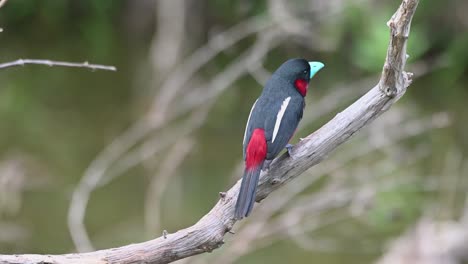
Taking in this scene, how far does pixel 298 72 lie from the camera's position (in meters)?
3.15

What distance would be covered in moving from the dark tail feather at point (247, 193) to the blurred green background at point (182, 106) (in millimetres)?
2743

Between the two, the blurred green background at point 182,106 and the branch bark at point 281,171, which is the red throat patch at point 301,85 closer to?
the branch bark at point 281,171

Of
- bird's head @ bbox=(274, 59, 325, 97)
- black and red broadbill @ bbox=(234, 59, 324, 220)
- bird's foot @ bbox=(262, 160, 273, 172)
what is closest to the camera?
black and red broadbill @ bbox=(234, 59, 324, 220)

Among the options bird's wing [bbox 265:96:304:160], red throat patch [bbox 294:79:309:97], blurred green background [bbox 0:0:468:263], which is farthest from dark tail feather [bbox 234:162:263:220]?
blurred green background [bbox 0:0:468:263]

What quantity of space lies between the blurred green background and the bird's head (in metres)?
2.22

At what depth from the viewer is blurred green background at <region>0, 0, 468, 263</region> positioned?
7184mm

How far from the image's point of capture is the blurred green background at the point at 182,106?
7.18 meters

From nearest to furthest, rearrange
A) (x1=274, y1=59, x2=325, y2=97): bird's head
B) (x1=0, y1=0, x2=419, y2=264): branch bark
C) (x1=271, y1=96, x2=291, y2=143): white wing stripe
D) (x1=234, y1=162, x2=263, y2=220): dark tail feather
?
1. (x1=0, y1=0, x2=419, y2=264): branch bark
2. (x1=234, y1=162, x2=263, y2=220): dark tail feather
3. (x1=271, y1=96, x2=291, y2=143): white wing stripe
4. (x1=274, y1=59, x2=325, y2=97): bird's head

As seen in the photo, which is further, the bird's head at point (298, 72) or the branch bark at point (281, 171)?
the bird's head at point (298, 72)

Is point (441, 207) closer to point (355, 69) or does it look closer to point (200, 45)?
point (355, 69)

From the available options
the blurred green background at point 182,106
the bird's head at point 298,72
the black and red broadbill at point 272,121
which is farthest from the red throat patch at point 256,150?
the blurred green background at point 182,106

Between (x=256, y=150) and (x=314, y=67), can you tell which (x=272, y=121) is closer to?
(x=256, y=150)

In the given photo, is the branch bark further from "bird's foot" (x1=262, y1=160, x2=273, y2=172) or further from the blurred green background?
the blurred green background

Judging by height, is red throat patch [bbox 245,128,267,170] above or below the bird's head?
below
